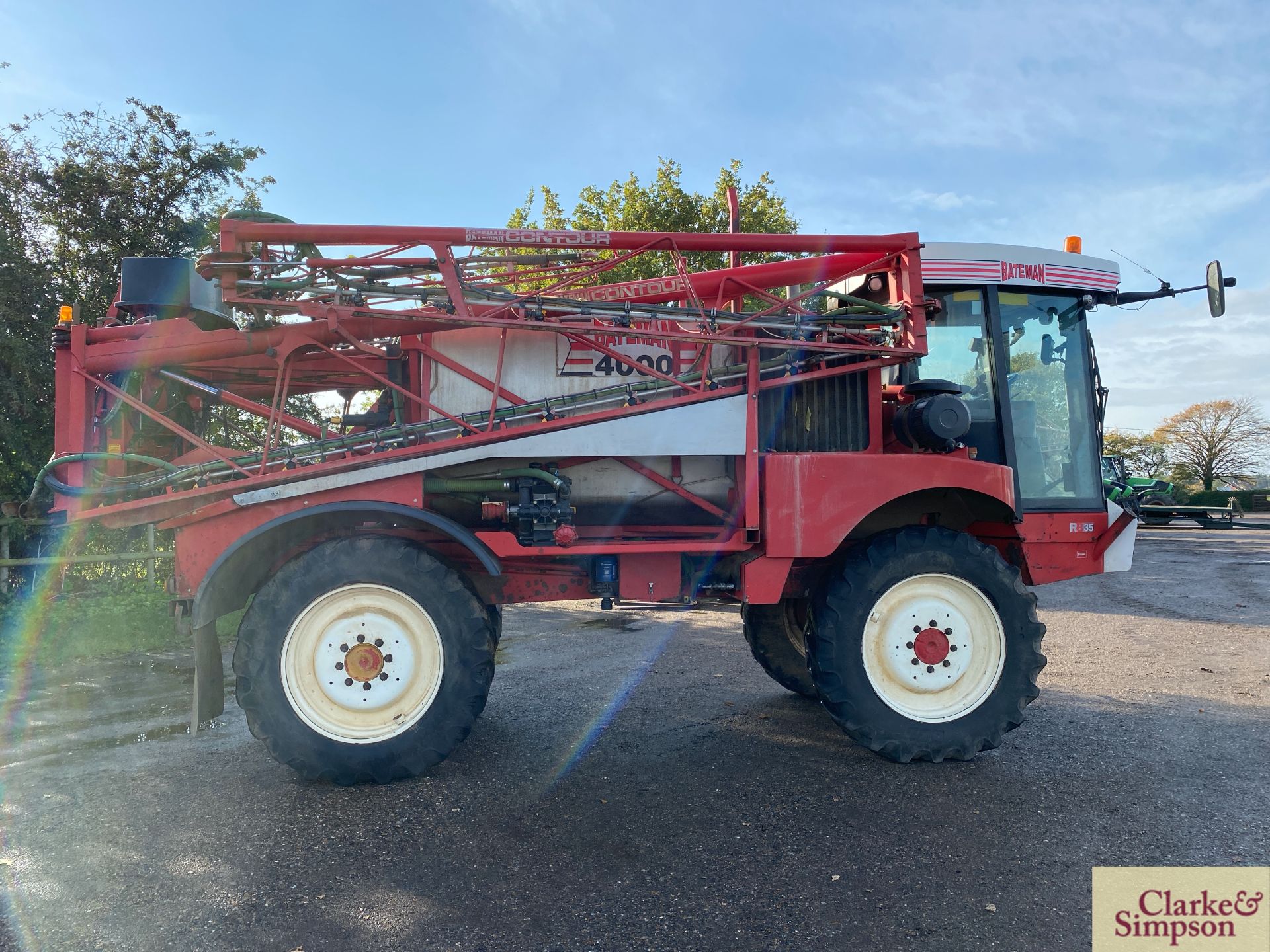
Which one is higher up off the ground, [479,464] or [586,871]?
[479,464]

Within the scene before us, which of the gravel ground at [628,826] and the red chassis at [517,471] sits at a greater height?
the red chassis at [517,471]

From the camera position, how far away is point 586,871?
10.1 ft

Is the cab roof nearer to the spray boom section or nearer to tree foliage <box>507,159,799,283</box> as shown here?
the spray boom section

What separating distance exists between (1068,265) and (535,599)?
412cm

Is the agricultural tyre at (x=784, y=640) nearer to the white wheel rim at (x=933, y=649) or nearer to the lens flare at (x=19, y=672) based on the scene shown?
the white wheel rim at (x=933, y=649)

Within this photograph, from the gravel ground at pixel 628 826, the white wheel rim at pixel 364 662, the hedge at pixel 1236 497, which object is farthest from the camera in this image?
the hedge at pixel 1236 497

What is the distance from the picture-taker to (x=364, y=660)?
13.4ft

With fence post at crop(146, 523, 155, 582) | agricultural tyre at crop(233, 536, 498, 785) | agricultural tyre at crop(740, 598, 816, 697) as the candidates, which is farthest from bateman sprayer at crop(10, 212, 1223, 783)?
fence post at crop(146, 523, 155, 582)

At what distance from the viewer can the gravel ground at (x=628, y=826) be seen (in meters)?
2.71

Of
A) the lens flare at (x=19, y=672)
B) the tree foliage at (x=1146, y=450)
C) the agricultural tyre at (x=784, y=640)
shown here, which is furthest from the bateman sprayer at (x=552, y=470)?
the tree foliage at (x=1146, y=450)

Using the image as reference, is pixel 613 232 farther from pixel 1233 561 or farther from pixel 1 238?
pixel 1233 561

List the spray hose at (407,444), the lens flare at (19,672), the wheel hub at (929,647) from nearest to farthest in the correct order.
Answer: the lens flare at (19,672) < the spray hose at (407,444) < the wheel hub at (929,647)

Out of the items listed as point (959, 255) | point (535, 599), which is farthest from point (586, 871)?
point (959, 255)

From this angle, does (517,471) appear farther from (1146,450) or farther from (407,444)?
(1146,450)
